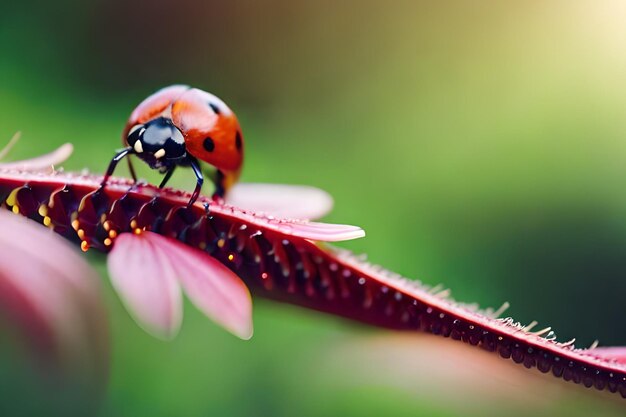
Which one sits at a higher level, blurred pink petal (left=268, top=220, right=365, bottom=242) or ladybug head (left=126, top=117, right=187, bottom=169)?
ladybug head (left=126, top=117, right=187, bottom=169)

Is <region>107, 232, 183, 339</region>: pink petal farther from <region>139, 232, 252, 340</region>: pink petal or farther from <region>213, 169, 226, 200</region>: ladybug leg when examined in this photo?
<region>213, 169, 226, 200</region>: ladybug leg

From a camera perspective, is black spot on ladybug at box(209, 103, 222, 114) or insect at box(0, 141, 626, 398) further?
black spot on ladybug at box(209, 103, 222, 114)

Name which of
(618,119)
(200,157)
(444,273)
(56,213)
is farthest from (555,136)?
(56,213)

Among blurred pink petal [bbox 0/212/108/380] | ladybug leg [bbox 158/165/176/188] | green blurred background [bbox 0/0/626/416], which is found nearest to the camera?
blurred pink petal [bbox 0/212/108/380]

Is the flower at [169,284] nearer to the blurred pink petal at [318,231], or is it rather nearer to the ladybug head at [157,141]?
the blurred pink petal at [318,231]

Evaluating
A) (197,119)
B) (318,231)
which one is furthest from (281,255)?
(197,119)

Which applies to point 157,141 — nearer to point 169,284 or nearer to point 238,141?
point 238,141

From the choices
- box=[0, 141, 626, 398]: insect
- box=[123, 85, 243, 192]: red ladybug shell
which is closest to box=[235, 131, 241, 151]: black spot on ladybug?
box=[123, 85, 243, 192]: red ladybug shell
